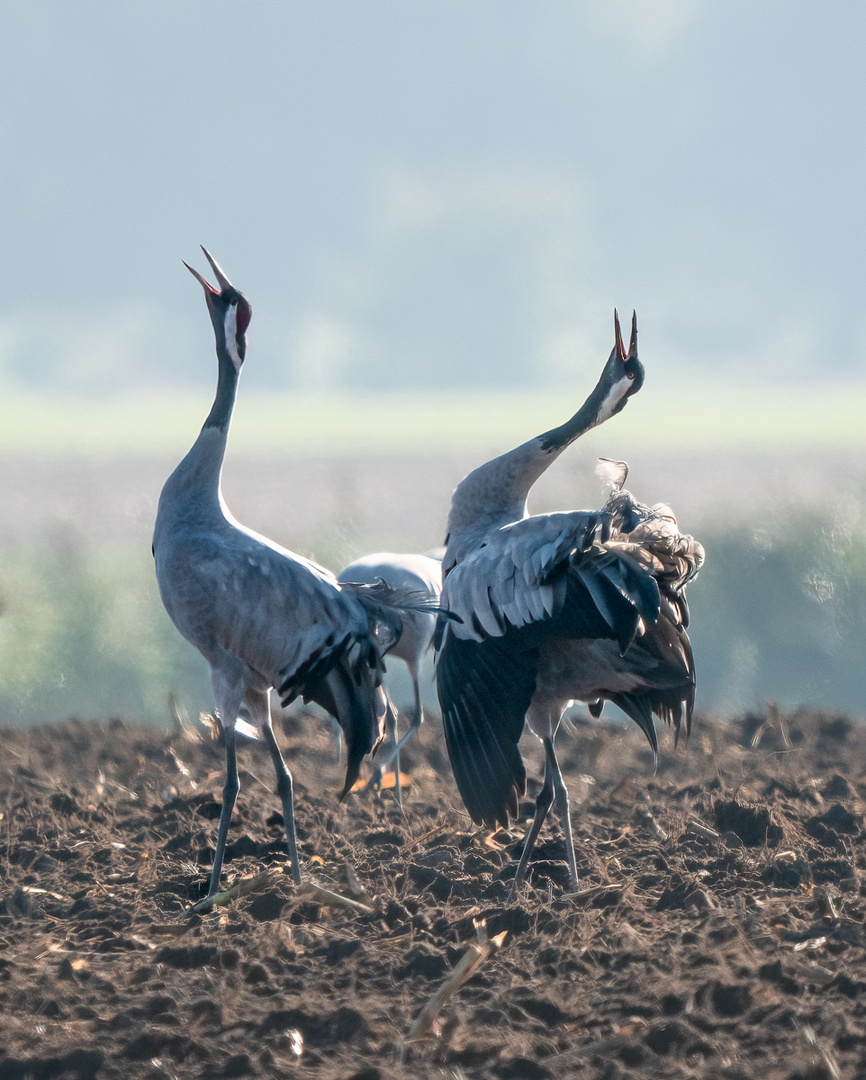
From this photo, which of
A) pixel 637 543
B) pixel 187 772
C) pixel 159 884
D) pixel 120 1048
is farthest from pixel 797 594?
pixel 120 1048

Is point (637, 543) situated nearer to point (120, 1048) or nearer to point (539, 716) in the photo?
point (539, 716)

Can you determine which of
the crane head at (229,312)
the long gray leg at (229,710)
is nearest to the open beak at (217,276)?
the crane head at (229,312)

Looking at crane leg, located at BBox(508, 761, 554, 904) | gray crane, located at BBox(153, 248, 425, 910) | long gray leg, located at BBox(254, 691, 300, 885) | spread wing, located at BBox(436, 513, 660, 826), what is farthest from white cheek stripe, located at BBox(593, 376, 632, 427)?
long gray leg, located at BBox(254, 691, 300, 885)

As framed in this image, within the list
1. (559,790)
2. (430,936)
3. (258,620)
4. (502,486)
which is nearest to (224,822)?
(258,620)

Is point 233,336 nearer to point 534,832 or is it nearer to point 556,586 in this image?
point 556,586

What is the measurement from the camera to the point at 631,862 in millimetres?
5105

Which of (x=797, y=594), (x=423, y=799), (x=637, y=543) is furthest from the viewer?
(x=797, y=594)

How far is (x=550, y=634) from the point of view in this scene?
14.7 ft

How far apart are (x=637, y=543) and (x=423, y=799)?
9.53 ft

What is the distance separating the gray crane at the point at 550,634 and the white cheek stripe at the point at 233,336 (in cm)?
160

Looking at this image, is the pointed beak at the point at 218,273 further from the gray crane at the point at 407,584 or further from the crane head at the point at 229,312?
the gray crane at the point at 407,584

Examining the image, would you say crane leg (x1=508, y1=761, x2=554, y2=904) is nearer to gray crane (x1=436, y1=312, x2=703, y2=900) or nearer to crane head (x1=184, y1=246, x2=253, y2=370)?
gray crane (x1=436, y1=312, x2=703, y2=900)

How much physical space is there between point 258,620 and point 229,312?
1588 mm

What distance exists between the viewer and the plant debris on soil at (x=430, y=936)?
3070 millimetres
